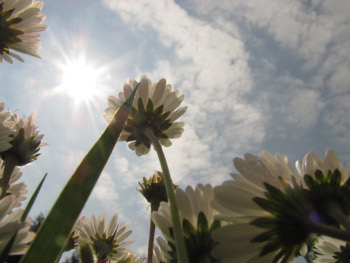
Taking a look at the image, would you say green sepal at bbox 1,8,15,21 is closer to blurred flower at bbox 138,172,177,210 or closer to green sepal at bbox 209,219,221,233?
blurred flower at bbox 138,172,177,210

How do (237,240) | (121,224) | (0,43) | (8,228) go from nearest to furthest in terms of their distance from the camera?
(8,228) < (237,240) < (0,43) < (121,224)

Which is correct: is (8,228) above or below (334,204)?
below

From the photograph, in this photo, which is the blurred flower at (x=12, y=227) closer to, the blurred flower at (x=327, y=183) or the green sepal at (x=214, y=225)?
the green sepal at (x=214, y=225)

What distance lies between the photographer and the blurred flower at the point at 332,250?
5.55 ft

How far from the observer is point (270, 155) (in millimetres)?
917

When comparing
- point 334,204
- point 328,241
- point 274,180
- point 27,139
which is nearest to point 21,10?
point 27,139

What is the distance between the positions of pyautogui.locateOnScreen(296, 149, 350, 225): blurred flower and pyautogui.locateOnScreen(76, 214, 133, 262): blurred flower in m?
1.54

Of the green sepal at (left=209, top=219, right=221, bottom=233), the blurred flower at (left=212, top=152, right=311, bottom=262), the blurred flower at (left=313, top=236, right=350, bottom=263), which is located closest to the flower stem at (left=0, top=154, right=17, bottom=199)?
the green sepal at (left=209, top=219, right=221, bottom=233)

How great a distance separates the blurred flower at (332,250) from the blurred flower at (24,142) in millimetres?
1883

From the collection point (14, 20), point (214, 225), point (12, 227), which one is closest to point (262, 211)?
point (214, 225)

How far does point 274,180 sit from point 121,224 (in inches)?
76.1

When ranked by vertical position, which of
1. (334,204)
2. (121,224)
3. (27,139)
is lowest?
(334,204)

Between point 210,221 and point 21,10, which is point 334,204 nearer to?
point 210,221

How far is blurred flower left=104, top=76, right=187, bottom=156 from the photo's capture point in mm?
1594
